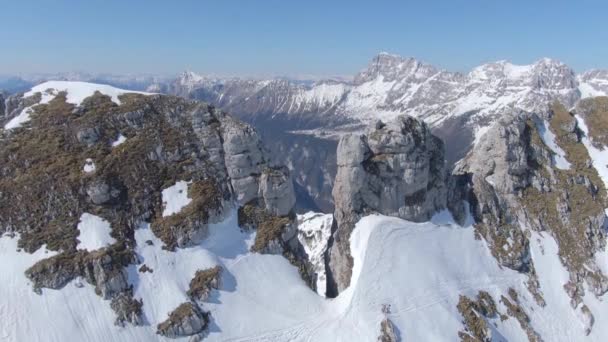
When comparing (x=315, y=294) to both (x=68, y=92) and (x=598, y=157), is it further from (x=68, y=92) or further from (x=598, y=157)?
(x=598, y=157)

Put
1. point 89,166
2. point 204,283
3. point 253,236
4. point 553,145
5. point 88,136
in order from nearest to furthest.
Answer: point 204,283 → point 89,166 → point 88,136 → point 253,236 → point 553,145

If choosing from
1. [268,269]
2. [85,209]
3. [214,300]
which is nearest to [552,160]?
[268,269]

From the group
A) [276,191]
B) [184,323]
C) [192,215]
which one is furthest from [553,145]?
[184,323]

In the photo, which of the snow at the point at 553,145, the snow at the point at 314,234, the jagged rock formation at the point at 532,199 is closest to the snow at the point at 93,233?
the jagged rock formation at the point at 532,199

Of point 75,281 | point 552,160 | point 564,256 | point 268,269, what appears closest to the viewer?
point 75,281

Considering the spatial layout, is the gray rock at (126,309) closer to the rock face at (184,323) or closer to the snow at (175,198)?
the rock face at (184,323)

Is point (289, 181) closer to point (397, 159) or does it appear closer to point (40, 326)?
point (397, 159)

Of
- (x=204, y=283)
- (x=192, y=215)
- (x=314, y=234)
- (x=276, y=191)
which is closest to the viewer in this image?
(x=204, y=283)

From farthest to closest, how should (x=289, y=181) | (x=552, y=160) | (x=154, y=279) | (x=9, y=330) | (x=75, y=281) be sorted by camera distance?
(x=552, y=160), (x=289, y=181), (x=154, y=279), (x=75, y=281), (x=9, y=330)
